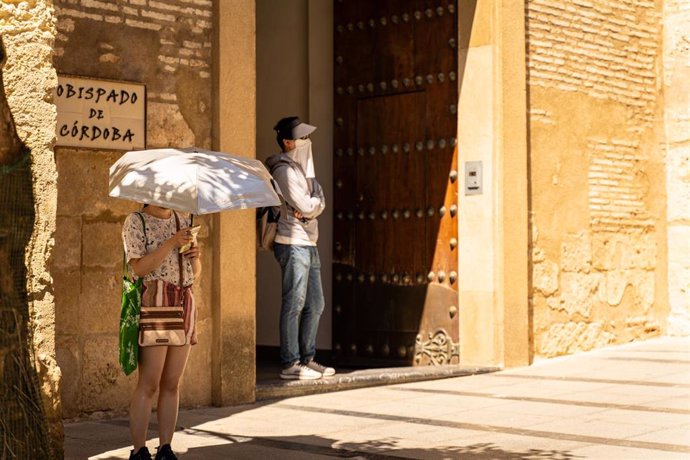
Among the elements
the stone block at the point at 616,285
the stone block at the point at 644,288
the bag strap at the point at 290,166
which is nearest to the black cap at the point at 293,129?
the bag strap at the point at 290,166

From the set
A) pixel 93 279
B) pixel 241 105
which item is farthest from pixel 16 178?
pixel 241 105

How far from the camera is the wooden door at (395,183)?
1041 cm

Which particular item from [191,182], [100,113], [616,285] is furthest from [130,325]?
[616,285]

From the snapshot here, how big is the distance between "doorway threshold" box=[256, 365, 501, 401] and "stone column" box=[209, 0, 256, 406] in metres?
0.32

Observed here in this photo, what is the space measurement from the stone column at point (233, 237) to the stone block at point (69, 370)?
1049mm

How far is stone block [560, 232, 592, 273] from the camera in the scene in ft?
35.5

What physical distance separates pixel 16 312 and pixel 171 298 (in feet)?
2.33

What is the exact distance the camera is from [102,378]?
24.5 feet

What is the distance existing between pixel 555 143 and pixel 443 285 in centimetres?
169

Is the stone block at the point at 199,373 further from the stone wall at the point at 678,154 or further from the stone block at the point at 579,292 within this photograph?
the stone wall at the point at 678,154

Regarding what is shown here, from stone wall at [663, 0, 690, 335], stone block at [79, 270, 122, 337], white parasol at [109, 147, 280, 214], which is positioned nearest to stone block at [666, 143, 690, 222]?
stone wall at [663, 0, 690, 335]

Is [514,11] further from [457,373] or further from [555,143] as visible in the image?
[457,373]

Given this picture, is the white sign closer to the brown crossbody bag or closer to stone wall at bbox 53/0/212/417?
stone wall at bbox 53/0/212/417

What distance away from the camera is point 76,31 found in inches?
294
